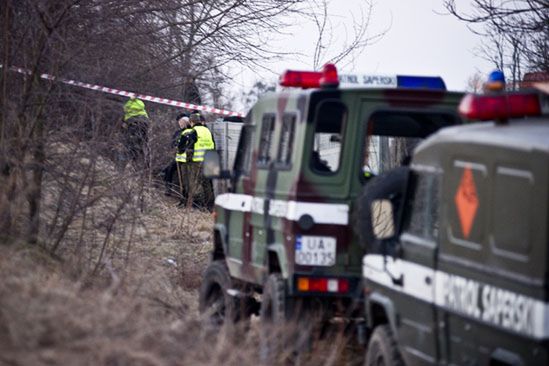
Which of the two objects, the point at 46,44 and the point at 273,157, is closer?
the point at 273,157

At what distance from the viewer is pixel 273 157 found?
31.7 feet

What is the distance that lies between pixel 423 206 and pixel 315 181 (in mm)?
1576

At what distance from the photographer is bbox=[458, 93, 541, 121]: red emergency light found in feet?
22.3

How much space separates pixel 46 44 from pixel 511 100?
281 inches

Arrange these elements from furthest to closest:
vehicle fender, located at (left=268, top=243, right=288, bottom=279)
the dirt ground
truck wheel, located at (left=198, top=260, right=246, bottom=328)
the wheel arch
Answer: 1. the wheel arch
2. truck wheel, located at (left=198, top=260, right=246, bottom=328)
3. vehicle fender, located at (left=268, top=243, right=288, bottom=279)
4. the dirt ground

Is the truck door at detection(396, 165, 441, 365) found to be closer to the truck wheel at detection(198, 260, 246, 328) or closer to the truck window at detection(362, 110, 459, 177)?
the truck window at detection(362, 110, 459, 177)

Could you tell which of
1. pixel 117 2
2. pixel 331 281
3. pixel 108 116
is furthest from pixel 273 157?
pixel 117 2

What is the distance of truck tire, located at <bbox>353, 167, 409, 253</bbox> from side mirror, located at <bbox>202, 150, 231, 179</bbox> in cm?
248

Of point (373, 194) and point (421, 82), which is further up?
point (421, 82)

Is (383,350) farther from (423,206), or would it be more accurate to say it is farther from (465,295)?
(465,295)

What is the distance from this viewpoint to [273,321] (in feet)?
30.0

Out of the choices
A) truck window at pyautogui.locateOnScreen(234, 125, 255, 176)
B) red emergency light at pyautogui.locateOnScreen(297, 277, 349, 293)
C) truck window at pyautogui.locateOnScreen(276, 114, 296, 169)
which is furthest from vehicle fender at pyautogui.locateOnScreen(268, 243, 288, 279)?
truck window at pyautogui.locateOnScreen(234, 125, 255, 176)

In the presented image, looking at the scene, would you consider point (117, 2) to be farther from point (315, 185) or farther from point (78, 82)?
point (315, 185)

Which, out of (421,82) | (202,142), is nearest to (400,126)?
(421,82)
